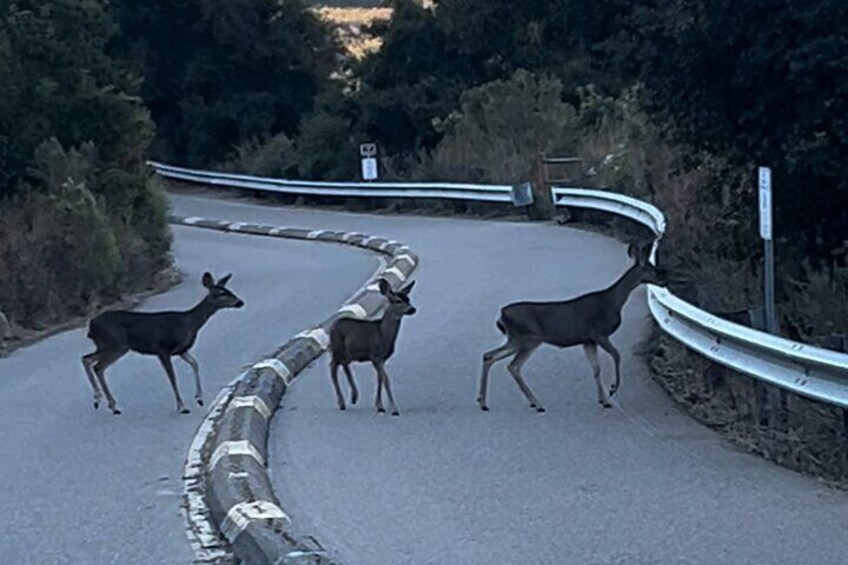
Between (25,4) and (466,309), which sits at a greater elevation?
(25,4)

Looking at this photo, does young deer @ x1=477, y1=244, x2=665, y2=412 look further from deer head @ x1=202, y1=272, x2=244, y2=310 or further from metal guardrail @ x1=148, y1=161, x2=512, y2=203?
metal guardrail @ x1=148, y1=161, x2=512, y2=203

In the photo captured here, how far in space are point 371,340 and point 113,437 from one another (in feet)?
7.49

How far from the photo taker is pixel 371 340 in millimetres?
14672

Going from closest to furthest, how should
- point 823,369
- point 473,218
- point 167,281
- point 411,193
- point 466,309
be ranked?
1. point 823,369
2. point 466,309
3. point 167,281
4. point 473,218
5. point 411,193

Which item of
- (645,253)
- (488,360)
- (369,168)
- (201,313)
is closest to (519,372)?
(488,360)

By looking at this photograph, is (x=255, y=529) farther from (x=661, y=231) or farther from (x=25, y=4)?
(x=25, y=4)

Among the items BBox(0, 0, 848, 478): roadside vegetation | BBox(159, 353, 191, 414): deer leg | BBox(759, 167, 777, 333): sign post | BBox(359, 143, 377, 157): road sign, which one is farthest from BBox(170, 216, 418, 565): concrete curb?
BBox(359, 143, 377, 157): road sign

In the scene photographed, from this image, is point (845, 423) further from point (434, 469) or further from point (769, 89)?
point (769, 89)

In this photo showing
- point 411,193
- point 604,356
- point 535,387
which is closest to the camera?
point 535,387

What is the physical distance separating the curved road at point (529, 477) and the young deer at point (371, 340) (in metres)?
0.40

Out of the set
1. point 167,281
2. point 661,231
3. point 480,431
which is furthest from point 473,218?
point 480,431

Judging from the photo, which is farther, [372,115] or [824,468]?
[372,115]

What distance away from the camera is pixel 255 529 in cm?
975

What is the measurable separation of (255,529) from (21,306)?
13399 mm
